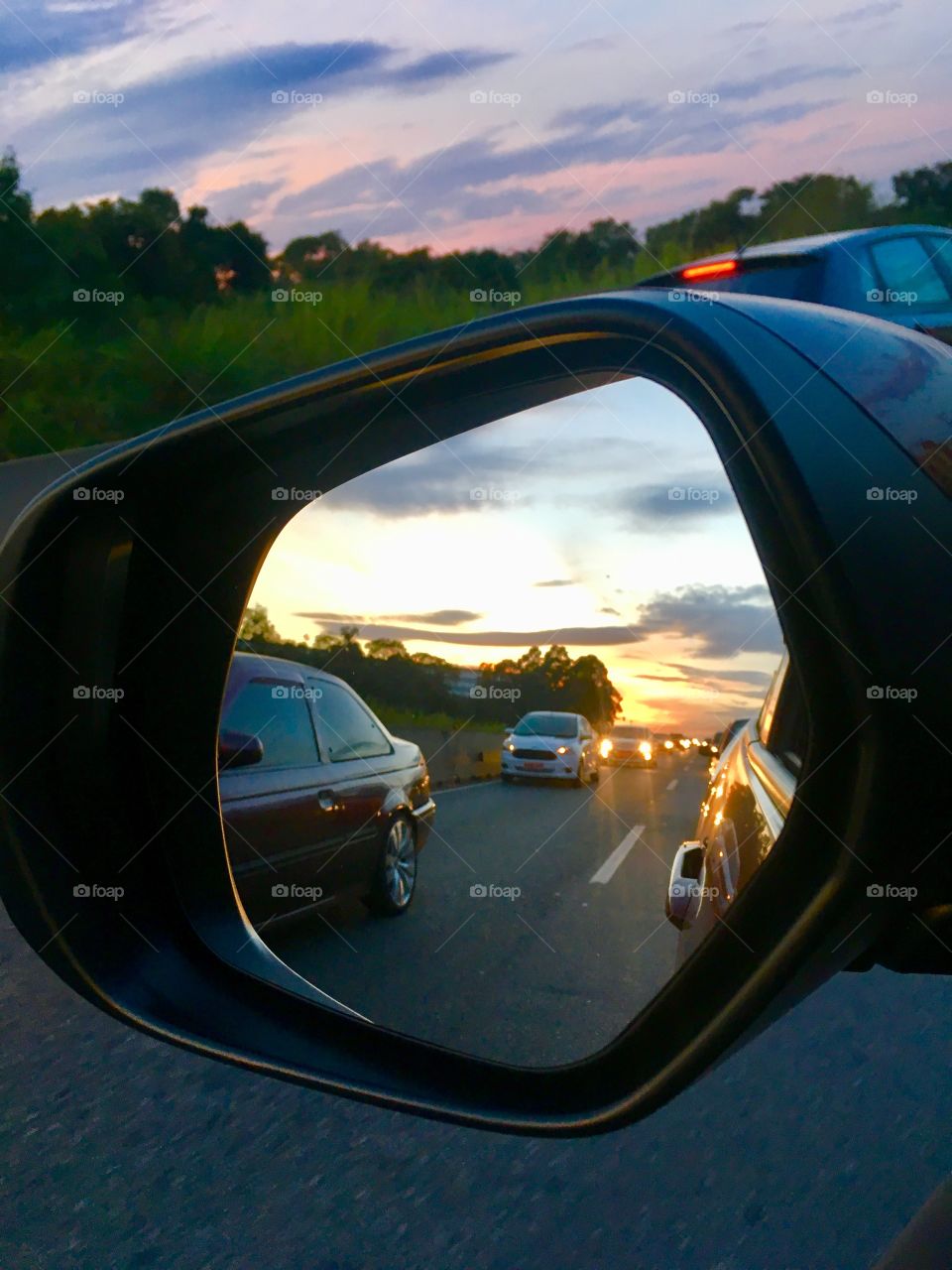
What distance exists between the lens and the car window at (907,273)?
9.89 ft

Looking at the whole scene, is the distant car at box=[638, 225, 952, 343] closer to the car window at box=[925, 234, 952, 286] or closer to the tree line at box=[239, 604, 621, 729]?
the car window at box=[925, 234, 952, 286]

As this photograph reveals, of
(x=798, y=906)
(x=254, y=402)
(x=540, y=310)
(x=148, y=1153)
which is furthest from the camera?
(x=148, y=1153)

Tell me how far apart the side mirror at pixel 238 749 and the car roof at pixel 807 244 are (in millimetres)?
2933

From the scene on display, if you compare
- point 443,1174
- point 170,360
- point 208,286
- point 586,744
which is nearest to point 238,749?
point 586,744

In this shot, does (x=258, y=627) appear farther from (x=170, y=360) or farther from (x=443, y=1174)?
(x=170, y=360)

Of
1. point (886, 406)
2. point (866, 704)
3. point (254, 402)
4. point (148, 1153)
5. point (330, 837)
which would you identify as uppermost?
point (254, 402)

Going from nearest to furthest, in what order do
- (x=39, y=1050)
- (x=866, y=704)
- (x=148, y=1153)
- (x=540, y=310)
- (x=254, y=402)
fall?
1. (x=866, y=704)
2. (x=540, y=310)
3. (x=254, y=402)
4. (x=148, y=1153)
5. (x=39, y=1050)

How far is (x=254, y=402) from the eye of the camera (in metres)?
1.46

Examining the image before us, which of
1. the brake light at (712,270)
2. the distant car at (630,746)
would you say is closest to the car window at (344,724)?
the distant car at (630,746)

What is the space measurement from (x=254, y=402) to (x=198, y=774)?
0.78 metres

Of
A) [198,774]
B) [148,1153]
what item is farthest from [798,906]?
[148,1153]

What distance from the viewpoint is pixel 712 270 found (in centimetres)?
484

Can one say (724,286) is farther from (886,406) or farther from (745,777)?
(886,406)

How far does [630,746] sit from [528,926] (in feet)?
1.76
